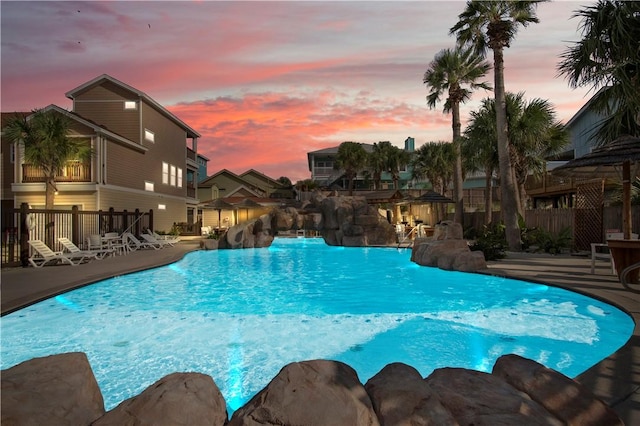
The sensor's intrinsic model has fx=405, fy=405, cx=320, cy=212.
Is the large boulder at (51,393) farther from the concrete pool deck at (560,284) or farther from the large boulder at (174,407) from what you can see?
the concrete pool deck at (560,284)

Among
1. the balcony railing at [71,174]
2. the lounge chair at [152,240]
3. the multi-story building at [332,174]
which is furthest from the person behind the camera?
the multi-story building at [332,174]

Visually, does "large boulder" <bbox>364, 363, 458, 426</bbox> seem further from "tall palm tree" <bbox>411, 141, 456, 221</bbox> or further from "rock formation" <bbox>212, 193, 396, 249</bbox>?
"tall palm tree" <bbox>411, 141, 456, 221</bbox>

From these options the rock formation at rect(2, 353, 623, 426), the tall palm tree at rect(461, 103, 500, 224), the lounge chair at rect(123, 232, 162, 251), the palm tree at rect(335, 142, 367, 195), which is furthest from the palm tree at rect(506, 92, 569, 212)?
the palm tree at rect(335, 142, 367, 195)

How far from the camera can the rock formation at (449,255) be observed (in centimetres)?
1218

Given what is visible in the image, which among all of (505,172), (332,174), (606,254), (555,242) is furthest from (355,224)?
(332,174)

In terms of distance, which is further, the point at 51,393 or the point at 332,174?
the point at 332,174

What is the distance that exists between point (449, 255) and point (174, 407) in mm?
11875

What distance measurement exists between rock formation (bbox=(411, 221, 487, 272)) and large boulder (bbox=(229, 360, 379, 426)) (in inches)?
403

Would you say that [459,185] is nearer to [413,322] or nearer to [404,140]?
[413,322]

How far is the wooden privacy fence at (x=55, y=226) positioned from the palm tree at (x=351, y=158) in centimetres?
2381

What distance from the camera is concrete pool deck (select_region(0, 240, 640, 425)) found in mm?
3277

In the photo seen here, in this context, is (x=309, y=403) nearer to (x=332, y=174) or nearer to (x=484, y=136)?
(x=484, y=136)

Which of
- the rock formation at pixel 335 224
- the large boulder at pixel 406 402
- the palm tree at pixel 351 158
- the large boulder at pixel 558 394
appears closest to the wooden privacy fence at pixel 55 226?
the rock formation at pixel 335 224

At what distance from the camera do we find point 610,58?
10.9 meters
